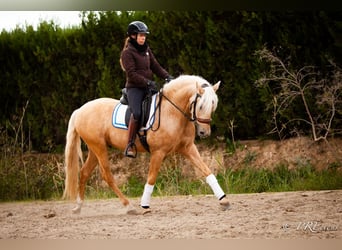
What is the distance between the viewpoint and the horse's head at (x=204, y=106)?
5.29 meters

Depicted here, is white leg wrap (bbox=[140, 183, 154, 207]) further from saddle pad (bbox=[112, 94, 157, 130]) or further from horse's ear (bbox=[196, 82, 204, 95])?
horse's ear (bbox=[196, 82, 204, 95])

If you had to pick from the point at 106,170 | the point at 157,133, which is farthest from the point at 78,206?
the point at 157,133

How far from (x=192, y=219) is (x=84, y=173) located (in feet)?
3.82

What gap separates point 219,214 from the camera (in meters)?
5.43

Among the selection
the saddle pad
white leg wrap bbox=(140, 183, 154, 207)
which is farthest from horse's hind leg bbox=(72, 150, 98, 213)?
white leg wrap bbox=(140, 183, 154, 207)

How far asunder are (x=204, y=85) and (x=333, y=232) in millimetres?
1511

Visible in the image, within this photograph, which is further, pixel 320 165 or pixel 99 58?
pixel 99 58

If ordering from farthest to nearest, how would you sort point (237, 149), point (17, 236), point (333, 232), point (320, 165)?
point (237, 149)
point (320, 165)
point (17, 236)
point (333, 232)

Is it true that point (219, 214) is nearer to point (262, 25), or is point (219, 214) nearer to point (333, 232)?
point (333, 232)

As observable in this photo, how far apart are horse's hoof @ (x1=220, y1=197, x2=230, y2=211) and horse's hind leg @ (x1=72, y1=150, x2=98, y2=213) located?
4.16 ft

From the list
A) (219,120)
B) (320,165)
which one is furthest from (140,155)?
(320,165)

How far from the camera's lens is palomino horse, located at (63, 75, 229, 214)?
5.38 meters

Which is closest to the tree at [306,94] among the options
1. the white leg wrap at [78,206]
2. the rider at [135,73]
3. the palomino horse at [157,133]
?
the palomino horse at [157,133]

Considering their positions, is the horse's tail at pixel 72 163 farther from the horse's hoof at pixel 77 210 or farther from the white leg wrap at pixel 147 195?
the white leg wrap at pixel 147 195
